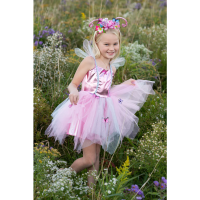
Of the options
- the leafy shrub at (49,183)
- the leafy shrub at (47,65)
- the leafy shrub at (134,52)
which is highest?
the leafy shrub at (134,52)

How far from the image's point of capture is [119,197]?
2127mm

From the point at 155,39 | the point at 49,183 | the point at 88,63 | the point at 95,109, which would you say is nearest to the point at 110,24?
the point at 88,63

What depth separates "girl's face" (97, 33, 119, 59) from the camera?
251 centimetres

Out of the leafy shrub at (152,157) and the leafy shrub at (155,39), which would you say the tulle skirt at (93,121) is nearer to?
the leafy shrub at (152,157)

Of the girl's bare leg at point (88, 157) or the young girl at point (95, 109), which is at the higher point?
the young girl at point (95, 109)

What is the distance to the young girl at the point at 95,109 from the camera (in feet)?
8.05

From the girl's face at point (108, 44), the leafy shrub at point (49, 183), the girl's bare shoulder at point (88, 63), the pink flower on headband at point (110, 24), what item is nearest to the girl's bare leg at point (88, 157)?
the leafy shrub at point (49, 183)

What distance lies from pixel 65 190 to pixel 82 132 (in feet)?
2.06

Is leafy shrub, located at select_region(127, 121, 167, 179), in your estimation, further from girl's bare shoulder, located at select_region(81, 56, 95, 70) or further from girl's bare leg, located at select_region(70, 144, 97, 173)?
girl's bare shoulder, located at select_region(81, 56, 95, 70)

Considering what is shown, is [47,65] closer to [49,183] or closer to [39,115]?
[39,115]

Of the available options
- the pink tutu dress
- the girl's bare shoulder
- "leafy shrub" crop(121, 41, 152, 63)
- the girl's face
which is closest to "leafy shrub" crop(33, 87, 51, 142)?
the pink tutu dress

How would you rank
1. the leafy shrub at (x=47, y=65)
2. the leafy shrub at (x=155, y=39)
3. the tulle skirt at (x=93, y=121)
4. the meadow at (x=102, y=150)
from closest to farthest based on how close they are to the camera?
the meadow at (x=102, y=150)
the tulle skirt at (x=93, y=121)
the leafy shrub at (x=47, y=65)
the leafy shrub at (x=155, y=39)
